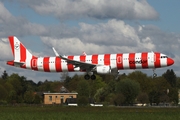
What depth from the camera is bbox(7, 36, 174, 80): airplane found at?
7919cm

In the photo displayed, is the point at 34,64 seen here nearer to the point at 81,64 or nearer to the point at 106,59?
the point at 81,64

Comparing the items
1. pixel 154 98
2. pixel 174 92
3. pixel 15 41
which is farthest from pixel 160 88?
pixel 15 41

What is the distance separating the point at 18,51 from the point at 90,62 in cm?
1378

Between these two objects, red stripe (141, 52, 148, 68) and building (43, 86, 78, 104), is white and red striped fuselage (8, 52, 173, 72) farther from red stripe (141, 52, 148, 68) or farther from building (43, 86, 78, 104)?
building (43, 86, 78, 104)

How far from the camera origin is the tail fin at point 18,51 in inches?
3497

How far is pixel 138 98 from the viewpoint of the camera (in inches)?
6132

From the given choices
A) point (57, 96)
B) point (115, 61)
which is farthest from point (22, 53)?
point (57, 96)

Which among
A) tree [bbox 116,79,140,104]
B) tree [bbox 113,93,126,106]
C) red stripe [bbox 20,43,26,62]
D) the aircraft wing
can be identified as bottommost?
tree [bbox 113,93,126,106]

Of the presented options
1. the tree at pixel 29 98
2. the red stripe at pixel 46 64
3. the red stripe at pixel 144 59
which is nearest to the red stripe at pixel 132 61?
the red stripe at pixel 144 59

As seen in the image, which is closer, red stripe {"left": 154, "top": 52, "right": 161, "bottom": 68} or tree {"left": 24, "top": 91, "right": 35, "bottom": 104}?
red stripe {"left": 154, "top": 52, "right": 161, "bottom": 68}

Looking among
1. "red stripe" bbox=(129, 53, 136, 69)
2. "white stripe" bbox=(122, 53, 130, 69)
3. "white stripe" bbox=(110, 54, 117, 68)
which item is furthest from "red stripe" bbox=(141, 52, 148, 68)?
"white stripe" bbox=(110, 54, 117, 68)

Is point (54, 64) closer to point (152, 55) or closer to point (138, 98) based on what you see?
point (152, 55)

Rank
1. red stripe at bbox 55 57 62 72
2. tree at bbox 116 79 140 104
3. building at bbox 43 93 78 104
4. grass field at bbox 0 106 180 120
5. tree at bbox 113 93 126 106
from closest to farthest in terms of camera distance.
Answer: grass field at bbox 0 106 180 120 → red stripe at bbox 55 57 62 72 → tree at bbox 113 93 126 106 → tree at bbox 116 79 140 104 → building at bbox 43 93 78 104

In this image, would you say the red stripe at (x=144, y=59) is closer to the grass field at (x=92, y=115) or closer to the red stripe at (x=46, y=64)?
the grass field at (x=92, y=115)
